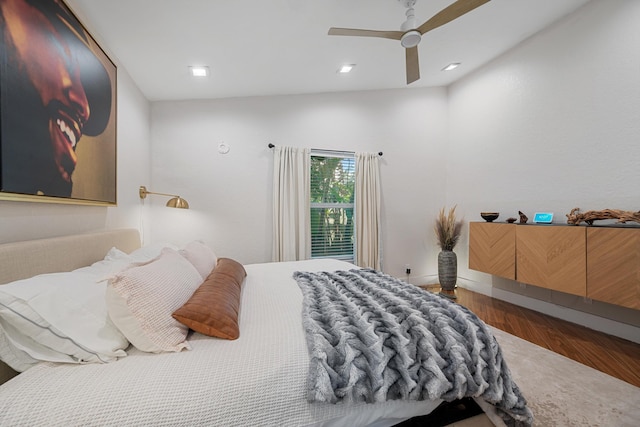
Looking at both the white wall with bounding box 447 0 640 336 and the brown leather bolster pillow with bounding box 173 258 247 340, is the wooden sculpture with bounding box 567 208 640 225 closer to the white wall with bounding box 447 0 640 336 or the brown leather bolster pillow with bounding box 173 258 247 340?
the white wall with bounding box 447 0 640 336

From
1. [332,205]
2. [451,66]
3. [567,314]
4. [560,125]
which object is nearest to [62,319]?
[332,205]

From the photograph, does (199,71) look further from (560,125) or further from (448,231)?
(560,125)

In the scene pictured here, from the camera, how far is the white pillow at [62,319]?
2.66ft

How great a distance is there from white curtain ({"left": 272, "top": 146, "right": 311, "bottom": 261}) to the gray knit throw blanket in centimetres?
220

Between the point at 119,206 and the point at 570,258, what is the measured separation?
412 centimetres

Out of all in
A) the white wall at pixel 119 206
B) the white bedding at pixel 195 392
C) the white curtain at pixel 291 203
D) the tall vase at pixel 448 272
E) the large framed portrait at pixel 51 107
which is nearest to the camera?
the white bedding at pixel 195 392

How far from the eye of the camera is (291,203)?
11.2 feet

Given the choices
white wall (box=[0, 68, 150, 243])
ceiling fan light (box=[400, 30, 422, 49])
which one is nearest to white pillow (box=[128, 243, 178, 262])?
white wall (box=[0, 68, 150, 243])

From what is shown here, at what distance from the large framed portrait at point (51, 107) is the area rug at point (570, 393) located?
2885mm

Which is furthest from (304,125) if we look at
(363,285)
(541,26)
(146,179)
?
(541,26)

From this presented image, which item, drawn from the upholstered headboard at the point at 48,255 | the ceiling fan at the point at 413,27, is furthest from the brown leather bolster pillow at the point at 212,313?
the ceiling fan at the point at 413,27

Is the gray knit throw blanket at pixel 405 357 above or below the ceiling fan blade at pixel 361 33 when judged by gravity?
below

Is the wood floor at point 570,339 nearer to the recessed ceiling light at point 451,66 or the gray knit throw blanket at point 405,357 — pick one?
the gray knit throw blanket at point 405,357

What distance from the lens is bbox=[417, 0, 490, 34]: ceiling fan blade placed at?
1636 millimetres
